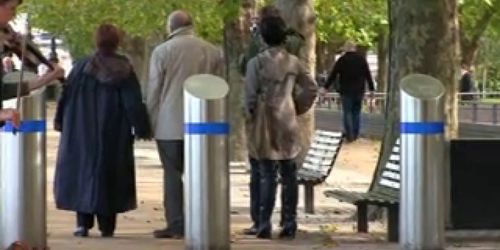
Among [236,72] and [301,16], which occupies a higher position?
[301,16]

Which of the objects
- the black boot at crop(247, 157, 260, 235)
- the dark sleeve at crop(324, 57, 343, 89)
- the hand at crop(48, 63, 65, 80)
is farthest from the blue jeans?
the hand at crop(48, 63, 65, 80)

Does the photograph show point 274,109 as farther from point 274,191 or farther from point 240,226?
point 240,226

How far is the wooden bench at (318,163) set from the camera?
14398 mm

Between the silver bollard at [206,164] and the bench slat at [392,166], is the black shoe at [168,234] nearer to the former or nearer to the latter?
the silver bollard at [206,164]

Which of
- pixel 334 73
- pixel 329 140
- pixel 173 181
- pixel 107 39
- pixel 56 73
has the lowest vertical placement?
pixel 173 181

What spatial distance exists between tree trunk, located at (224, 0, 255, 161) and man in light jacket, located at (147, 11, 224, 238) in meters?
10.3

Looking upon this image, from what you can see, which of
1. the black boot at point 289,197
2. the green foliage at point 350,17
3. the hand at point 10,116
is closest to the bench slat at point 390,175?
the black boot at point 289,197

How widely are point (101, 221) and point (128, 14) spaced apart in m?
19.3

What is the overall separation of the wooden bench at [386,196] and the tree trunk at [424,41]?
19.7 inches

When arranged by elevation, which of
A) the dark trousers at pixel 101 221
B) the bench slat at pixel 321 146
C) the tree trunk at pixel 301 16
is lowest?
the dark trousers at pixel 101 221

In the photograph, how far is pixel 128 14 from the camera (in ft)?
101

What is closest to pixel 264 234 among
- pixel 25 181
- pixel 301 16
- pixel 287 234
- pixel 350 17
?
pixel 287 234

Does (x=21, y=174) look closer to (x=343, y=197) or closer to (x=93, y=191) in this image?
(x=93, y=191)

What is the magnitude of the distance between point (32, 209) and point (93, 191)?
1274 mm
